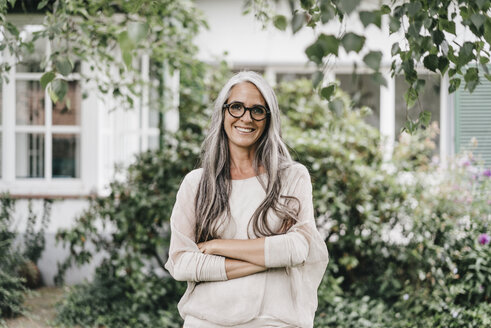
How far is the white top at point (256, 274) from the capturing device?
2.11 m

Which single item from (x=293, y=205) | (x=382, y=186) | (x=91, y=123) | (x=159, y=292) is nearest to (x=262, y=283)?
(x=293, y=205)

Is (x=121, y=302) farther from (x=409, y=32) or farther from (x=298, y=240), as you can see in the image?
(x=409, y=32)

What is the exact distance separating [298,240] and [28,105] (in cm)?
548

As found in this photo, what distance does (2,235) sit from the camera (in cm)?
522

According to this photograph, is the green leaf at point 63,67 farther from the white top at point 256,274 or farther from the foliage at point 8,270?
the foliage at point 8,270

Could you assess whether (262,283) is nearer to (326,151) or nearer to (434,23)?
(434,23)

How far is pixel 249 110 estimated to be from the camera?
90.8 inches

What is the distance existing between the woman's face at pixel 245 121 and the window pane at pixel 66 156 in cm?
490

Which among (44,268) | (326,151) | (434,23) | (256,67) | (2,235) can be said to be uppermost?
(256,67)

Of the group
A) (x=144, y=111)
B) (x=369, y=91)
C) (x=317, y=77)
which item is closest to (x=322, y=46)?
(x=317, y=77)

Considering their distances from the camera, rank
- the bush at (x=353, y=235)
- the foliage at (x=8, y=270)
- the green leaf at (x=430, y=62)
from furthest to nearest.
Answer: the bush at (x=353, y=235)
the foliage at (x=8, y=270)
the green leaf at (x=430, y=62)

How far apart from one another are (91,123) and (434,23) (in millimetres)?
5303

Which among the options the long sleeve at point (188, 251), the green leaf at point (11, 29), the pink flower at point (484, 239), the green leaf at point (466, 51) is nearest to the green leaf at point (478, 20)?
the green leaf at point (466, 51)

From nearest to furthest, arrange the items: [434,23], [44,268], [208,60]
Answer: [434,23]
[44,268]
[208,60]
